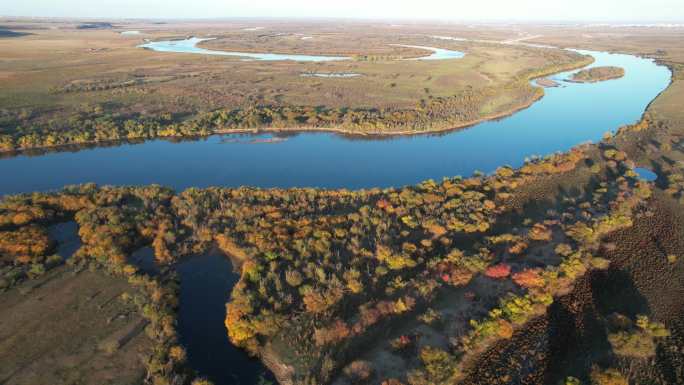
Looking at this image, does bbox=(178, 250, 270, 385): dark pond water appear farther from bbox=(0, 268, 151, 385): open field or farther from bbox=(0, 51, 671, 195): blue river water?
bbox=(0, 51, 671, 195): blue river water

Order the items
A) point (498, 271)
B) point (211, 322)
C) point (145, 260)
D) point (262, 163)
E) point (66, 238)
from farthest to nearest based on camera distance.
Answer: point (262, 163)
point (66, 238)
point (145, 260)
point (498, 271)
point (211, 322)

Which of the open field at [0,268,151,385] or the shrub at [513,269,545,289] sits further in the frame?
the shrub at [513,269,545,289]

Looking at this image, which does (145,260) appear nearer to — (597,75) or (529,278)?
(529,278)

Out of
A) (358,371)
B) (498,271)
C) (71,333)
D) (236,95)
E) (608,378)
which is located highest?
(236,95)

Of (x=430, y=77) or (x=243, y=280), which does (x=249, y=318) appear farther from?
(x=430, y=77)

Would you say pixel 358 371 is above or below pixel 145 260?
below

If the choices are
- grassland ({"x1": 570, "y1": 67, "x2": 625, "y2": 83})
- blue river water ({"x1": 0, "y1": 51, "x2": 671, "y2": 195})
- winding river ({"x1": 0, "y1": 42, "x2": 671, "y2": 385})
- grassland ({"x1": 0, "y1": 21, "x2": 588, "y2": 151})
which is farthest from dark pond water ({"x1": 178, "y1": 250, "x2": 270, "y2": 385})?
grassland ({"x1": 570, "y1": 67, "x2": 625, "y2": 83})

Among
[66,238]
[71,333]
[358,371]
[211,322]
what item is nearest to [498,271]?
[358,371]

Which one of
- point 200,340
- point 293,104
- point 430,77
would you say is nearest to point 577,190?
point 200,340
